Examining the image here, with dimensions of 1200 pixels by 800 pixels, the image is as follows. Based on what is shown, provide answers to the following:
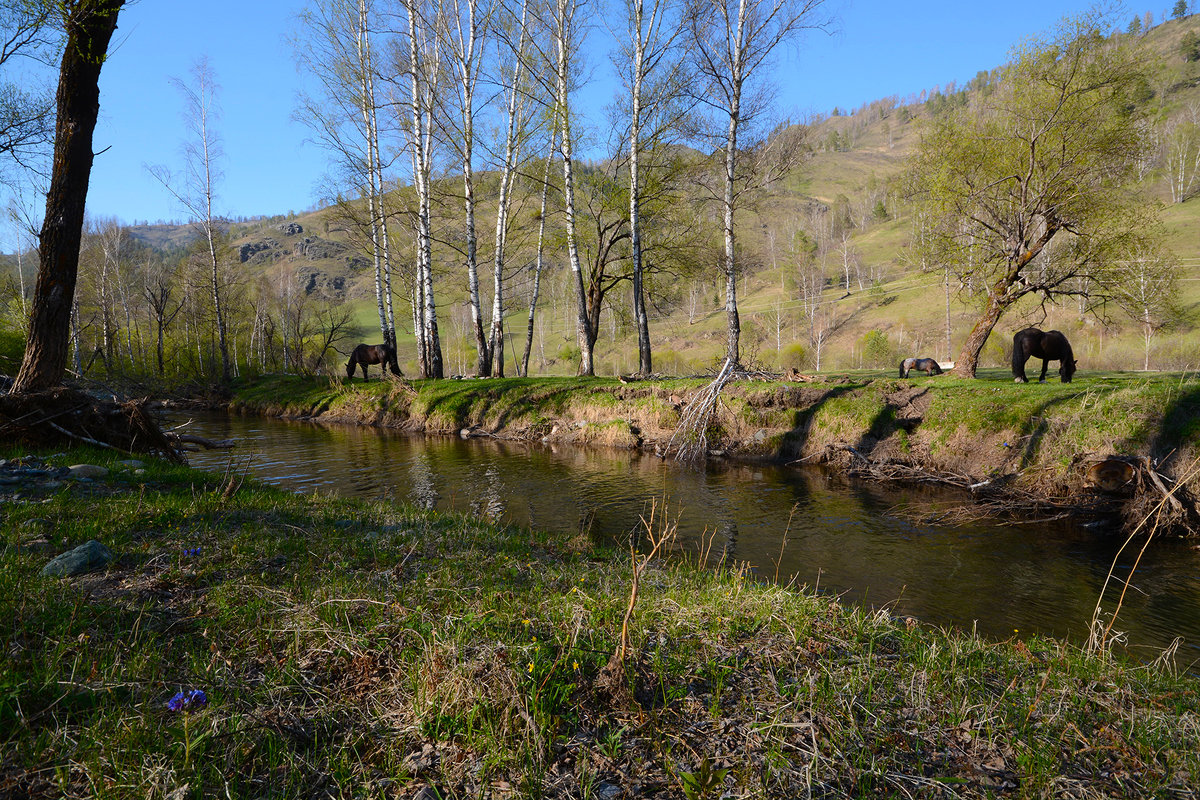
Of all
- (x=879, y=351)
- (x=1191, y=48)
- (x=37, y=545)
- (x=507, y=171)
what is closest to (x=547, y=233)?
(x=507, y=171)

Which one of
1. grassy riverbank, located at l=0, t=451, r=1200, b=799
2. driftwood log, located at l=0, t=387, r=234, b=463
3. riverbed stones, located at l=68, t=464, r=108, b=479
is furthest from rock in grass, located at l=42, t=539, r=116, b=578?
driftwood log, located at l=0, t=387, r=234, b=463

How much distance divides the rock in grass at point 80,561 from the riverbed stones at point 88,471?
3.42 metres

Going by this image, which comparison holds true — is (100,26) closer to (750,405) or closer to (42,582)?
(42,582)

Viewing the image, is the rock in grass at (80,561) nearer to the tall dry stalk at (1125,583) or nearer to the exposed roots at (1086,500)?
the tall dry stalk at (1125,583)

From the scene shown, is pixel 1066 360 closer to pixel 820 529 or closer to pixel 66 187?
pixel 820 529

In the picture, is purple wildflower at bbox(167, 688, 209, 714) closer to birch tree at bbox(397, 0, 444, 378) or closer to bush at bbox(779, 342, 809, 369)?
birch tree at bbox(397, 0, 444, 378)

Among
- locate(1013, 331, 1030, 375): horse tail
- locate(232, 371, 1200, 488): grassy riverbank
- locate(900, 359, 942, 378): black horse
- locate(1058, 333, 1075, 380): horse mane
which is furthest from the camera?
locate(900, 359, 942, 378): black horse

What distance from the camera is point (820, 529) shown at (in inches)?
346

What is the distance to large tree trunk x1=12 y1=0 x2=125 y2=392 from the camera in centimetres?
814

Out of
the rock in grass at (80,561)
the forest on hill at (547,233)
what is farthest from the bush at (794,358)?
the rock in grass at (80,561)

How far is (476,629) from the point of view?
10.7ft

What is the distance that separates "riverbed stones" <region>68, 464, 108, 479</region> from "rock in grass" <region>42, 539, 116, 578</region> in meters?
3.42

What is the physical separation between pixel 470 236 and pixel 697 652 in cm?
2068

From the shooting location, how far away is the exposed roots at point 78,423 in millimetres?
8227
